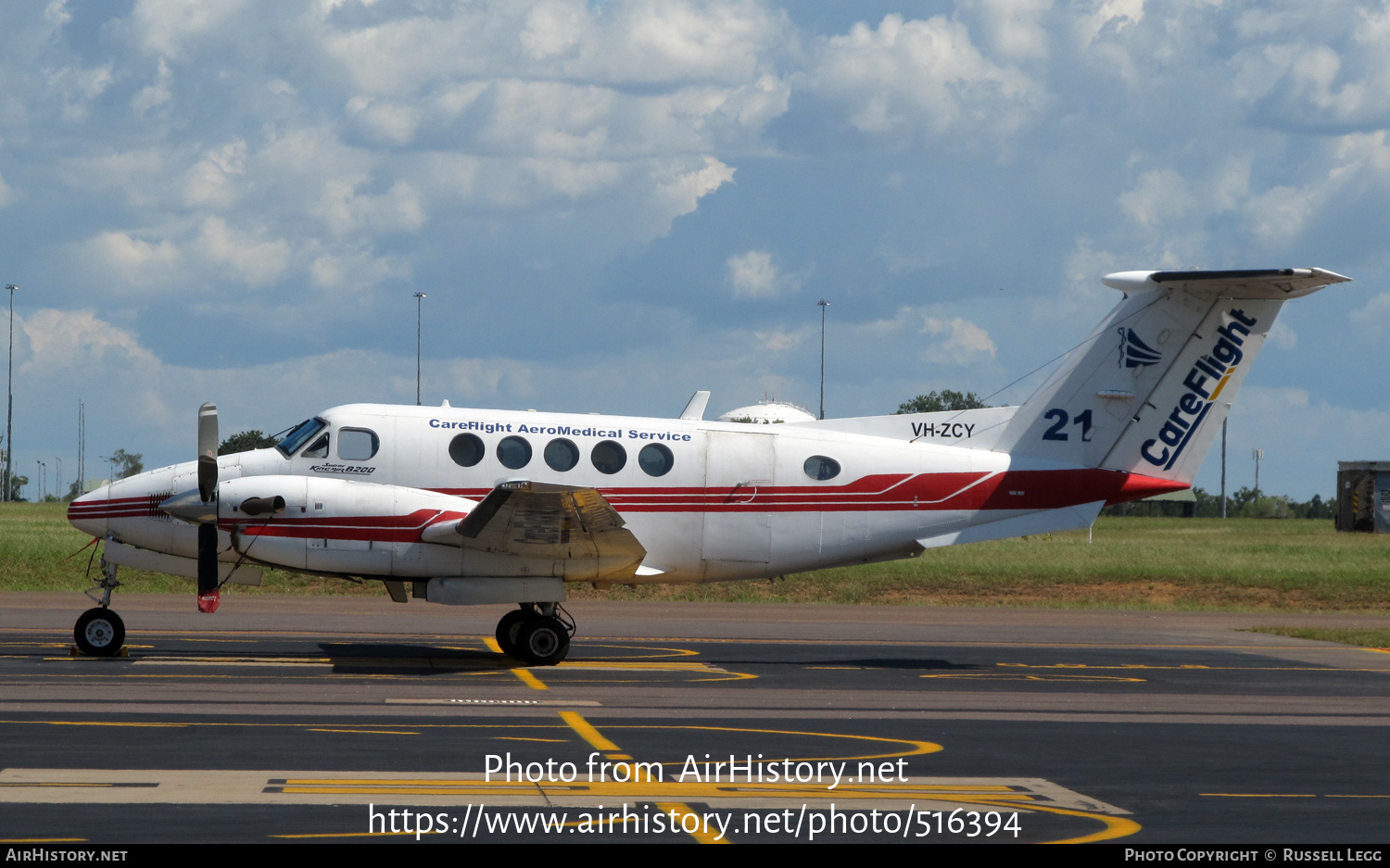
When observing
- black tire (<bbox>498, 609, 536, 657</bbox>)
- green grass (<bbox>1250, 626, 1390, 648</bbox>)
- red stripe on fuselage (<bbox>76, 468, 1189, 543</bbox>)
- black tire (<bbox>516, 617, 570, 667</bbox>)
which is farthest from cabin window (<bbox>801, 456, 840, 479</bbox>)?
green grass (<bbox>1250, 626, 1390, 648</bbox>)

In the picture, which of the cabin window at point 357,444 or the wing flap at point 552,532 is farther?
the cabin window at point 357,444

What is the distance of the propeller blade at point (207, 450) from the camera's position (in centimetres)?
1596

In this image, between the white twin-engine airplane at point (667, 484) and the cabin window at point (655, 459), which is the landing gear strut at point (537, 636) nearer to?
the white twin-engine airplane at point (667, 484)

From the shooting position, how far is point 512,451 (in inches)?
680

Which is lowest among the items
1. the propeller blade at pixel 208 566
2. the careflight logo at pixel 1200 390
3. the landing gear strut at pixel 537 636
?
the landing gear strut at pixel 537 636

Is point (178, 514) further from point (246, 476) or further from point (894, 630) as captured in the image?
point (894, 630)

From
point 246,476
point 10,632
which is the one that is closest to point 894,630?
point 246,476

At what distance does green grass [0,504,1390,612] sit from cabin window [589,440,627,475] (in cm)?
1346

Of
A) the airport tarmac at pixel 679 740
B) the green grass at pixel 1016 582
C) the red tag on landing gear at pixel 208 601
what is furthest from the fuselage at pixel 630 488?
the green grass at pixel 1016 582

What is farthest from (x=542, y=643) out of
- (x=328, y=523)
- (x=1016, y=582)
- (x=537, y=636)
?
(x=1016, y=582)

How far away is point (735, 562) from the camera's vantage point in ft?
58.9

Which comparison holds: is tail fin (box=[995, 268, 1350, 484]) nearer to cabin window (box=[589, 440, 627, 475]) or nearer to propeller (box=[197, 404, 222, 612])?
cabin window (box=[589, 440, 627, 475])

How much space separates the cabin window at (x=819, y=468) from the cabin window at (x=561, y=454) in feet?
10.0

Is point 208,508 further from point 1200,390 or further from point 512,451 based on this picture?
point 1200,390
